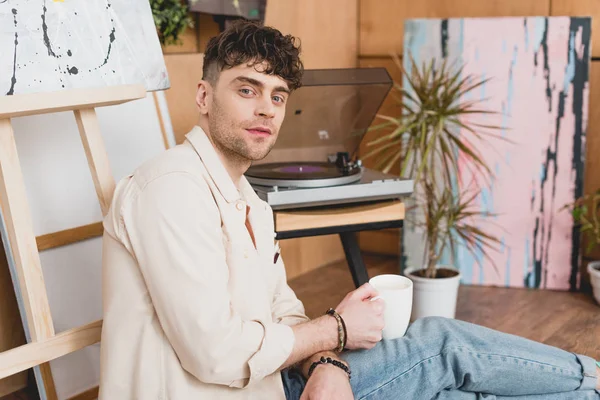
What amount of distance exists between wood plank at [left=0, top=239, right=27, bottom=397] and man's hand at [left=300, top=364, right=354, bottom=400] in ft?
3.57

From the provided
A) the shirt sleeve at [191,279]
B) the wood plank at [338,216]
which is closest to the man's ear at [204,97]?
the shirt sleeve at [191,279]

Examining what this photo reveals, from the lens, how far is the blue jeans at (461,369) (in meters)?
1.51

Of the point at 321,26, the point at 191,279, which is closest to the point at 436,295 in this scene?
the point at 321,26

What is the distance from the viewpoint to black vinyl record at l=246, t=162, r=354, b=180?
2260mm

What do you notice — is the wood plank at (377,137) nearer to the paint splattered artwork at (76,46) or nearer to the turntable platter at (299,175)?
the turntable platter at (299,175)

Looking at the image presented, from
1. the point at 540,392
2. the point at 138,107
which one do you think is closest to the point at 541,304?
the point at 540,392

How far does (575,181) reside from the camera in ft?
9.95

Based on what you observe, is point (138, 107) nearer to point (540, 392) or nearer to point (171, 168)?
point (171, 168)

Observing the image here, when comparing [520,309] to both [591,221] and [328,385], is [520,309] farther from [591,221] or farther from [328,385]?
[328,385]

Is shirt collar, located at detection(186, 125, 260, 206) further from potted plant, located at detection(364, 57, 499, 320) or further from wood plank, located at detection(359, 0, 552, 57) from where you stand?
wood plank, located at detection(359, 0, 552, 57)

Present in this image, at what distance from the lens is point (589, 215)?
3129 millimetres

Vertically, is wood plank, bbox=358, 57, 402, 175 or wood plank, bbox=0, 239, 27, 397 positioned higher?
wood plank, bbox=358, 57, 402, 175

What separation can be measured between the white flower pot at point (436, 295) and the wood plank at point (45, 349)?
156 cm

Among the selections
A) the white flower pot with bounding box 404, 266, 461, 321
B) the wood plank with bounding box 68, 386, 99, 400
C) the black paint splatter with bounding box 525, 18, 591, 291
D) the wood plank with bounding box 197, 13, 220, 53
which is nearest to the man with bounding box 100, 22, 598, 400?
the wood plank with bounding box 68, 386, 99, 400
